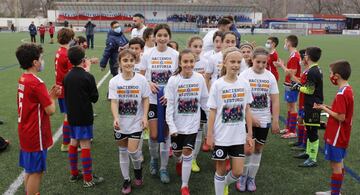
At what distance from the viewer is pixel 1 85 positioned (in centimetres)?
1263

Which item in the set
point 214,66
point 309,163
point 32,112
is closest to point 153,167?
point 214,66

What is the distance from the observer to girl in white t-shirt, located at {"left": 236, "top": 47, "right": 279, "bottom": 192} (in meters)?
4.62

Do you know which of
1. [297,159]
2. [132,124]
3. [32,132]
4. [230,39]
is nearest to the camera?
[32,132]

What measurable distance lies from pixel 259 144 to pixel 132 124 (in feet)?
5.57

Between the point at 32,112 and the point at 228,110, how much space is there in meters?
2.17

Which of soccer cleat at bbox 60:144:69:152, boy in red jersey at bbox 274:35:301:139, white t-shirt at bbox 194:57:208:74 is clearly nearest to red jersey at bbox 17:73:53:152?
soccer cleat at bbox 60:144:69:152

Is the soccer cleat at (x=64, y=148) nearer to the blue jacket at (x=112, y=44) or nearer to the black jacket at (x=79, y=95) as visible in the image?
the black jacket at (x=79, y=95)

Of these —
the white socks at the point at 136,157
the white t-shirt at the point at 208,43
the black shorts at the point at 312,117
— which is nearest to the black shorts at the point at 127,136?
the white socks at the point at 136,157

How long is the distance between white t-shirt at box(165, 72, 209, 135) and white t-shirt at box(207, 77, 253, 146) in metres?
0.52

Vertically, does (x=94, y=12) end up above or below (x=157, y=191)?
above

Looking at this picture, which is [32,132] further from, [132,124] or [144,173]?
[144,173]

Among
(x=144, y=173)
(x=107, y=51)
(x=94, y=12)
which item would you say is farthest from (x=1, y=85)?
(x=94, y=12)

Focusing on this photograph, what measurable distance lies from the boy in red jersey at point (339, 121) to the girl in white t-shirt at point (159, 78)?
219cm

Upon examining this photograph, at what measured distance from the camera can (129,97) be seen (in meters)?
4.68
